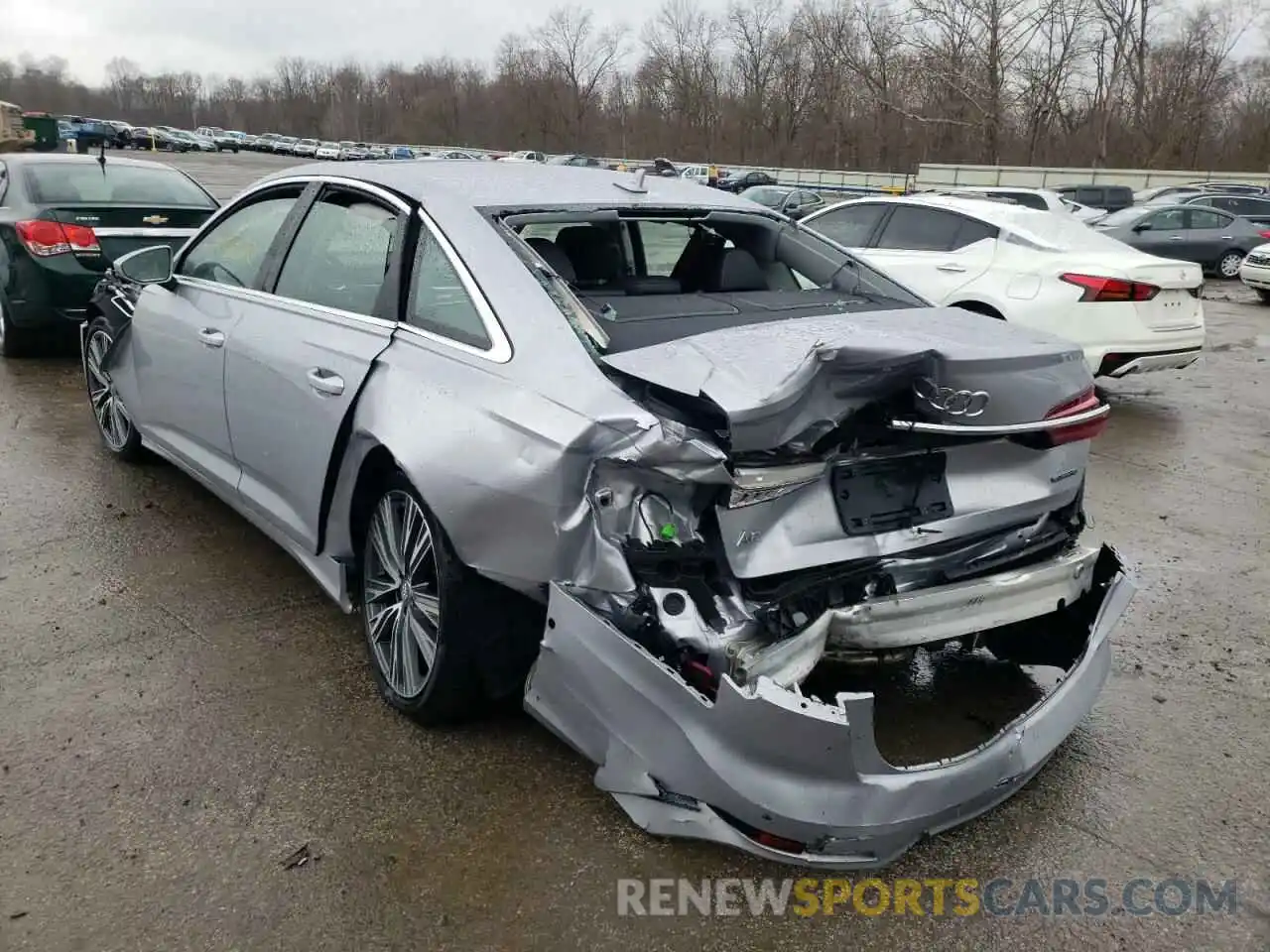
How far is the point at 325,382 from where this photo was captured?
125 inches

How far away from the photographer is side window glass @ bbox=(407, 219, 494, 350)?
2.82m

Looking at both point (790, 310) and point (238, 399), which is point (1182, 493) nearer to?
point (790, 310)

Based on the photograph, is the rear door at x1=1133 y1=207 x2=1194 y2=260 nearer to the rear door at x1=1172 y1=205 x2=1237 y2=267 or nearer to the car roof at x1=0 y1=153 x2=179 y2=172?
the rear door at x1=1172 y1=205 x2=1237 y2=267

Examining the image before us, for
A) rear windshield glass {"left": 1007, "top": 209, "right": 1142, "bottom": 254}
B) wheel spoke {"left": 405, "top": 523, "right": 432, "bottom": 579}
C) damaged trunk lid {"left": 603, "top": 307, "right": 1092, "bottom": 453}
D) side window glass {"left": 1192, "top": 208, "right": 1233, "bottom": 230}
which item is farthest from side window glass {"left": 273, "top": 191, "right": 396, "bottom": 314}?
side window glass {"left": 1192, "top": 208, "right": 1233, "bottom": 230}

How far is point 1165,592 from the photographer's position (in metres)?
4.30

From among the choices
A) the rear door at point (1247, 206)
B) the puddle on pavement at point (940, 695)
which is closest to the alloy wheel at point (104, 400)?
the puddle on pavement at point (940, 695)

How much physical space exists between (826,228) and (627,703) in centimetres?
793

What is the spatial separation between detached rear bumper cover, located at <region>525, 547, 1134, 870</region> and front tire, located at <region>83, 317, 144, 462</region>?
3759 mm

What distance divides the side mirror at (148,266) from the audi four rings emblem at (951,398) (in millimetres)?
3672

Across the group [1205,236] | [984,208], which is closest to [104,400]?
[984,208]

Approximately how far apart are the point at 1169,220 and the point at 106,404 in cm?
2037

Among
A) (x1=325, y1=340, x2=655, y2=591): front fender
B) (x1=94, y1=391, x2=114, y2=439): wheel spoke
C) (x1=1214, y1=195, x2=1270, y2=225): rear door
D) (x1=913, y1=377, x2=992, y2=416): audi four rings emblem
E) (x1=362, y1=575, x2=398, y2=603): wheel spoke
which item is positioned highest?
(x1=1214, y1=195, x2=1270, y2=225): rear door

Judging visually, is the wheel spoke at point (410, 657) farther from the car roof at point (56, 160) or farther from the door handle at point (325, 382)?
the car roof at point (56, 160)

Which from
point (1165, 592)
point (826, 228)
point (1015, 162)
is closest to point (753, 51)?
point (1015, 162)
